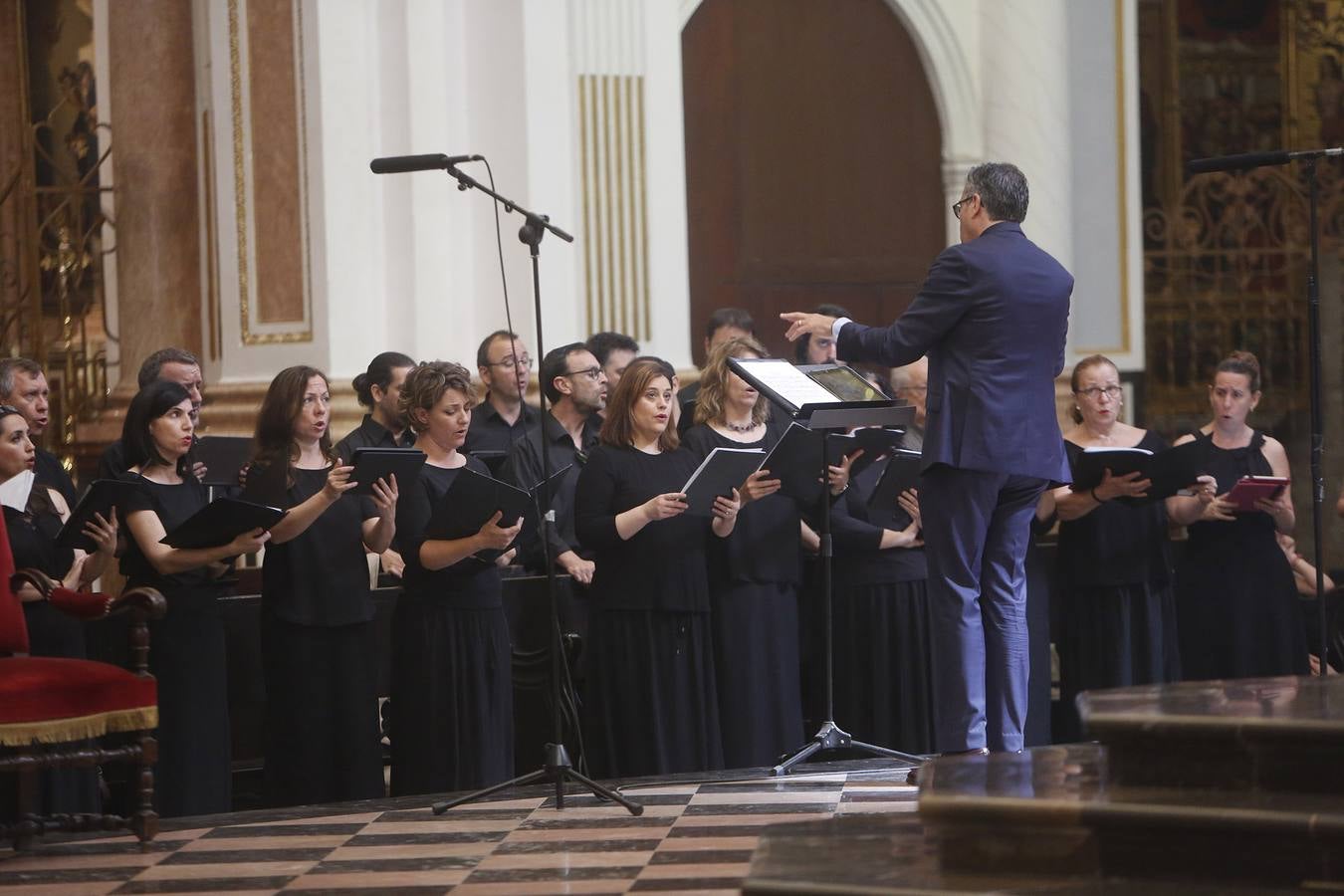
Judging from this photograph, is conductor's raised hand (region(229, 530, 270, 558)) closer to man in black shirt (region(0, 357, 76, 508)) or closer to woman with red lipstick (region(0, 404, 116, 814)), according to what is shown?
woman with red lipstick (region(0, 404, 116, 814))

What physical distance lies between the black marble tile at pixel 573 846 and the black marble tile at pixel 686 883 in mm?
358

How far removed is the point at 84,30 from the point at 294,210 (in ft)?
10.0

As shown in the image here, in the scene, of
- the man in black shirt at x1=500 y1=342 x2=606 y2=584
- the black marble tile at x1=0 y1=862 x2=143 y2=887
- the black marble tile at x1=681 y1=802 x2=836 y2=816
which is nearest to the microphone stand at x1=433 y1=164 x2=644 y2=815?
the black marble tile at x1=681 y1=802 x2=836 y2=816

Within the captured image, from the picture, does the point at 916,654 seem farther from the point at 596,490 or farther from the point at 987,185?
the point at 987,185

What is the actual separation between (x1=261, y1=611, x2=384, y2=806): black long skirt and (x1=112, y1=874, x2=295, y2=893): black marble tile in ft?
4.27

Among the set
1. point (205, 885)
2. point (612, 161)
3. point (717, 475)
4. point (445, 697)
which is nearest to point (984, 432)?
point (717, 475)

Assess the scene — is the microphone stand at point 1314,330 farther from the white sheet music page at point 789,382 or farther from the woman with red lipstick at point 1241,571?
the white sheet music page at point 789,382

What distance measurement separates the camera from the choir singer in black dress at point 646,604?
6.49m

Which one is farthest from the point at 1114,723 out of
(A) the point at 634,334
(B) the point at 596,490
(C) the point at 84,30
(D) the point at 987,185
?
(C) the point at 84,30

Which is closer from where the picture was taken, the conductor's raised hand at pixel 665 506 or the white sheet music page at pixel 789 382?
the white sheet music page at pixel 789 382

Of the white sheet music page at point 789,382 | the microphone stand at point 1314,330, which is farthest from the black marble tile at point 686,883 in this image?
the microphone stand at point 1314,330

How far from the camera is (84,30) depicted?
11109mm

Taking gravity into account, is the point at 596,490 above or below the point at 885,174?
below

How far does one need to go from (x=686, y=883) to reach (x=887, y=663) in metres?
2.56
